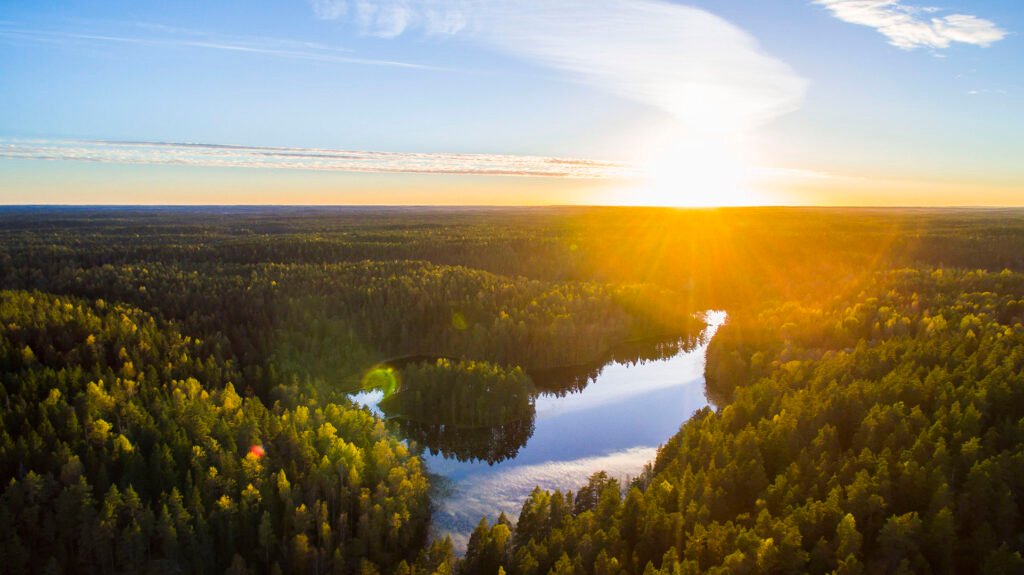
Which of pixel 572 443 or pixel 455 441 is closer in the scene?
pixel 455 441

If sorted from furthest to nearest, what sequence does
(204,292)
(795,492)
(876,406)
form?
1. (204,292)
2. (876,406)
3. (795,492)

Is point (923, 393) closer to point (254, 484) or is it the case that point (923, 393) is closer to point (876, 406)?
point (876, 406)

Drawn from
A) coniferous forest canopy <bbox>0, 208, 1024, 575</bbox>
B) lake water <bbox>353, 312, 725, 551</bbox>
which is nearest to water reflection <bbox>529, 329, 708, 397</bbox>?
coniferous forest canopy <bbox>0, 208, 1024, 575</bbox>

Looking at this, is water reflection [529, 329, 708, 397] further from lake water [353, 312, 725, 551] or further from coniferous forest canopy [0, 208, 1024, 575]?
lake water [353, 312, 725, 551]

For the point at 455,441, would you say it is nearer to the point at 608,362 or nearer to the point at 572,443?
the point at 572,443

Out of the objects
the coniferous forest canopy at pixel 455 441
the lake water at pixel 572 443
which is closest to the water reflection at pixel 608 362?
the coniferous forest canopy at pixel 455 441

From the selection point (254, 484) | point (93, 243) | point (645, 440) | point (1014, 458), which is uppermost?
point (93, 243)

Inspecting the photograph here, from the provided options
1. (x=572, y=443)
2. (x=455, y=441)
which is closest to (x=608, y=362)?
(x=572, y=443)

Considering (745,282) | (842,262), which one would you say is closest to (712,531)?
(745,282)
